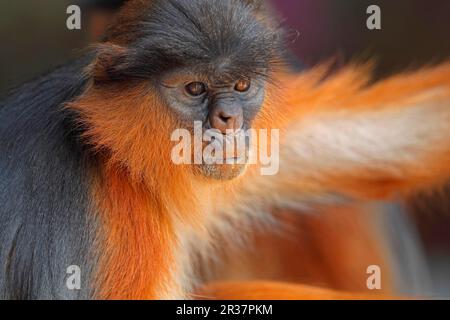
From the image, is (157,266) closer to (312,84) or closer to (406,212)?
(312,84)

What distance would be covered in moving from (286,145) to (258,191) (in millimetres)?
334

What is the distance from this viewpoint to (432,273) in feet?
26.9

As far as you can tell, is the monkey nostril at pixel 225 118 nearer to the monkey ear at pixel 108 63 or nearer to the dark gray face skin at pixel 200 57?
the dark gray face skin at pixel 200 57

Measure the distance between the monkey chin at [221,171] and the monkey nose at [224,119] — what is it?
0.21 metres

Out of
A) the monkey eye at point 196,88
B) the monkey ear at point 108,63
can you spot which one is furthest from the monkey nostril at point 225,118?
the monkey ear at point 108,63

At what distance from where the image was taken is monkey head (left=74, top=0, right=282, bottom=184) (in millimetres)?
4020

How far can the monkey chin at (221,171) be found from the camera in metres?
4.18

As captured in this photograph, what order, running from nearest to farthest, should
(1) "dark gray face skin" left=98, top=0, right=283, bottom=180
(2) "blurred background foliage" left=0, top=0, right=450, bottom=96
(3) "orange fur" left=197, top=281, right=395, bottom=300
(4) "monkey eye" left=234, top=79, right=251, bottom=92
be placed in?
(1) "dark gray face skin" left=98, top=0, right=283, bottom=180 < (4) "monkey eye" left=234, top=79, right=251, bottom=92 < (3) "orange fur" left=197, top=281, right=395, bottom=300 < (2) "blurred background foliage" left=0, top=0, right=450, bottom=96

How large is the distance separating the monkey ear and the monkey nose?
1.54ft

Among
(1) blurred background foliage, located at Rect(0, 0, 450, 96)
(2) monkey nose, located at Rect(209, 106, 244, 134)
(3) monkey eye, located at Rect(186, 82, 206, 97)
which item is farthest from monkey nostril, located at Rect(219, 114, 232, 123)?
(1) blurred background foliage, located at Rect(0, 0, 450, 96)

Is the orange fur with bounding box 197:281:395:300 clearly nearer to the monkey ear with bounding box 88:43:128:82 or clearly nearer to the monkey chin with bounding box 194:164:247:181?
the monkey chin with bounding box 194:164:247:181
